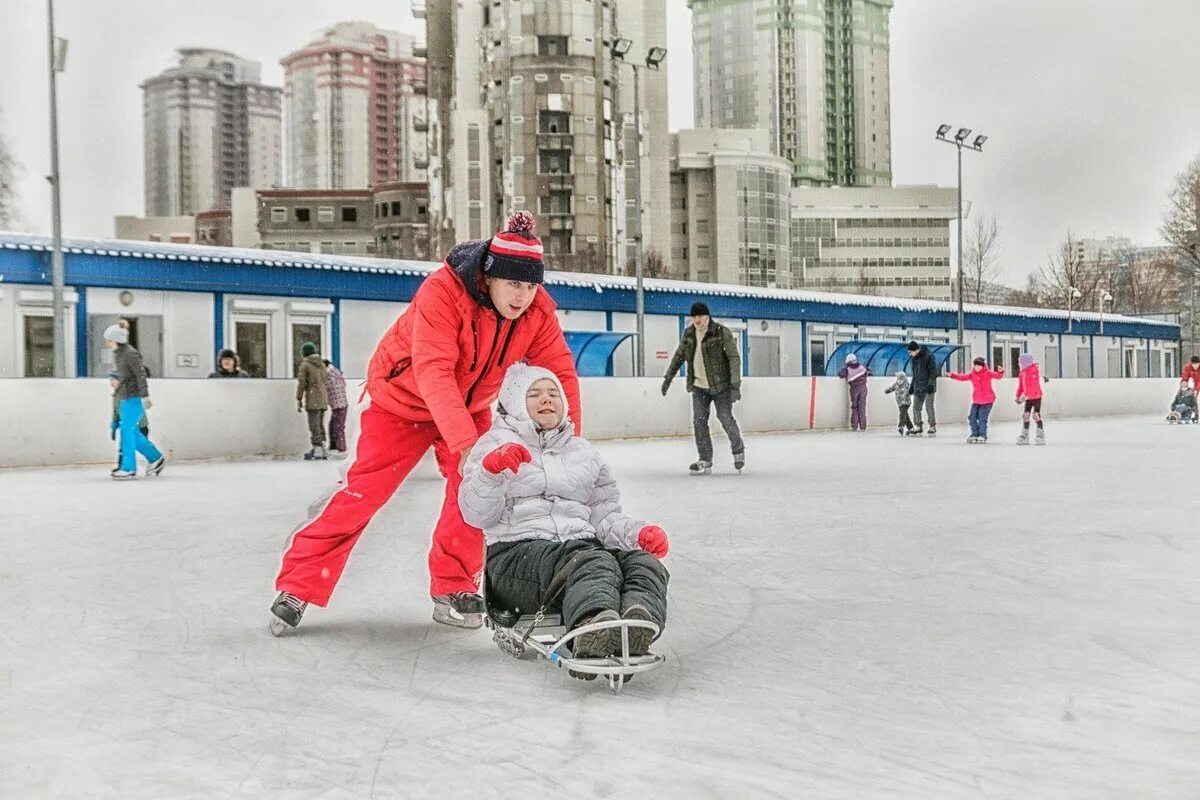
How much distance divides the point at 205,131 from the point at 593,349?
16915cm

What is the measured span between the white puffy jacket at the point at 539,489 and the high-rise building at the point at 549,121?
74.0 m

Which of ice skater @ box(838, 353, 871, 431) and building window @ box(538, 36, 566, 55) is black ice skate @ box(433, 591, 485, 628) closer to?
ice skater @ box(838, 353, 871, 431)

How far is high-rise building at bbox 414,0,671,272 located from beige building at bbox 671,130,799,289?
18.4 meters

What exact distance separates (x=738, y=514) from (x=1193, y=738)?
5.43 metres

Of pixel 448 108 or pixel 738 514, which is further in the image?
pixel 448 108

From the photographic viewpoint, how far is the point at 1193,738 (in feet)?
10.2

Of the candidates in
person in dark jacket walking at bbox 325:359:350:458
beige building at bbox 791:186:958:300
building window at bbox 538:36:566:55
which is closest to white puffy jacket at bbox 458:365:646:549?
person in dark jacket walking at bbox 325:359:350:458

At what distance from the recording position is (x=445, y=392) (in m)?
4.23

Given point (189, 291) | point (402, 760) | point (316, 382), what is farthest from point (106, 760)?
point (189, 291)

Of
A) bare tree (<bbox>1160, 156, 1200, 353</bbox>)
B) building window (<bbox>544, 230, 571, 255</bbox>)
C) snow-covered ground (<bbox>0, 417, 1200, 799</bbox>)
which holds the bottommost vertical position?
snow-covered ground (<bbox>0, 417, 1200, 799</bbox>)

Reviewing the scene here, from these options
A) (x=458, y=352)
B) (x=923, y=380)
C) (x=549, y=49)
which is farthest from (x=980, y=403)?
(x=549, y=49)

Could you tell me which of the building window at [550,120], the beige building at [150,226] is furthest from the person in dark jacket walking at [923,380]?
the beige building at [150,226]

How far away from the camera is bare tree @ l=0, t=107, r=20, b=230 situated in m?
42.2

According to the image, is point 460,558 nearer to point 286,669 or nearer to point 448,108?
point 286,669
